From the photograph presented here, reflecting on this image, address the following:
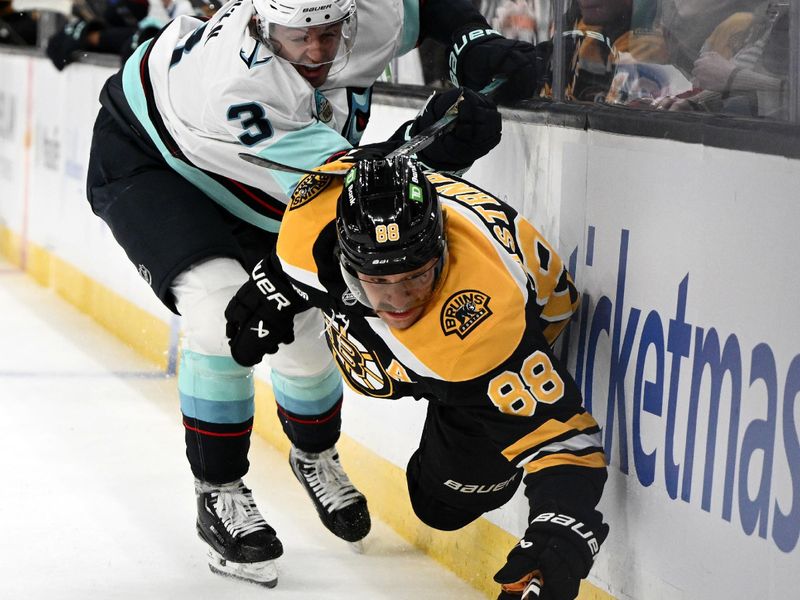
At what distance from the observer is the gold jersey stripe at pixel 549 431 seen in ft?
6.79

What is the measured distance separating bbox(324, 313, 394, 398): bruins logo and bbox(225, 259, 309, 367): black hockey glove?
10 centimetres

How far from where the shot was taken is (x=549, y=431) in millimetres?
2070

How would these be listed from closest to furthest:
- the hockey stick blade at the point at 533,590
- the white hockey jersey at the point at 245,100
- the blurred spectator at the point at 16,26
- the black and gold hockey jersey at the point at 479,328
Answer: the hockey stick blade at the point at 533,590 → the black and gold hockey jersey at the point at 479,328 → the white hockey jersey at the point at 245,100 → the blurred spectator at the point at 16,26

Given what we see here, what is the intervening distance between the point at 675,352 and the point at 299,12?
35.7 inches

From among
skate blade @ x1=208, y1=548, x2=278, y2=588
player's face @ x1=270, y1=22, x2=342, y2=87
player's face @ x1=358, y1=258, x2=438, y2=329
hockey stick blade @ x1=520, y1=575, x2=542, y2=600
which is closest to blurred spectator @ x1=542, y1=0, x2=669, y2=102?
player's face @ x1=270, y1=22, x2=342, y2=87

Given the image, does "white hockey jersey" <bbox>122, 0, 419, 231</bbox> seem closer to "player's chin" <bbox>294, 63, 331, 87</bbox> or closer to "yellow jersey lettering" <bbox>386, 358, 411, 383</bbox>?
"player's chin" <bbox>294, 63, 331, 87</bbox>

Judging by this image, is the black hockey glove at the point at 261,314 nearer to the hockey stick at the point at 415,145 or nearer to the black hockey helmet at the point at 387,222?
the hockey stick at the point at 415,145

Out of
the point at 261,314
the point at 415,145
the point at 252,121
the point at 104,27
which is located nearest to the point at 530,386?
the point at 415,145

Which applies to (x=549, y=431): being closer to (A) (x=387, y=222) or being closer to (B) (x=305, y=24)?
(A) (x=387, y=222)

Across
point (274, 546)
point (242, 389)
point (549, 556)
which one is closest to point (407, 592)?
point (274, 546)

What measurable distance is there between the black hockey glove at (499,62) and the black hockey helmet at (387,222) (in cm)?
62

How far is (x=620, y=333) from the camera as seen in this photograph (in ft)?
7.61

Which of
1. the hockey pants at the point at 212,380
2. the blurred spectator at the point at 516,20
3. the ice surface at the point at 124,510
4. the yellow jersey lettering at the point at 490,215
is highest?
the blurred spectator at the point at 516,20

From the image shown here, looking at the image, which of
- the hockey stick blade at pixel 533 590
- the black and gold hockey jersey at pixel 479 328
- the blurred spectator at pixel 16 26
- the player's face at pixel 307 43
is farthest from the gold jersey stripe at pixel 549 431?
the blurred spectator at pixel 16 26
